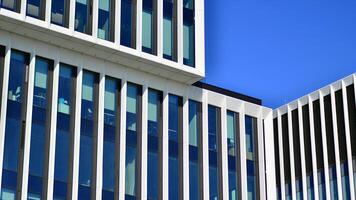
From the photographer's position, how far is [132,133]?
166ft

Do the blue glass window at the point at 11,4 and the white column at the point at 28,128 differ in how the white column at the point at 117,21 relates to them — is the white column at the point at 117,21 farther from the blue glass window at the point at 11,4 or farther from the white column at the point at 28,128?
the blue glass window at the point at 11,4

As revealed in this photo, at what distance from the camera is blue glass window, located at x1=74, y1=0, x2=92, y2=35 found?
1912 inches

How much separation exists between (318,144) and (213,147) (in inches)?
333

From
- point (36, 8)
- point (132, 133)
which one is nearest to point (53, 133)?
point (132, 133)

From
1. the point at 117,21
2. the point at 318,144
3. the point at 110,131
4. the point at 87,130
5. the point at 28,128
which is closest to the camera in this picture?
the point at 28,128

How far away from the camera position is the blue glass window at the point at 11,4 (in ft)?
150

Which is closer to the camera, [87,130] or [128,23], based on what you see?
[87,130]

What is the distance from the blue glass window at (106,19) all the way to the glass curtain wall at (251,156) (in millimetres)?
11542

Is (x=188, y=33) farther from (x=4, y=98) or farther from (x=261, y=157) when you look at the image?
(x=4, y=98)

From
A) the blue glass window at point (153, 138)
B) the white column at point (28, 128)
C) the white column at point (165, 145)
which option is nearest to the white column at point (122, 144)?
the blue glass window at point (153, 138)

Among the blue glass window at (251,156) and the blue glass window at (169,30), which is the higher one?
the blue glass window at (169,30)

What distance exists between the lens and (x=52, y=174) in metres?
46.4

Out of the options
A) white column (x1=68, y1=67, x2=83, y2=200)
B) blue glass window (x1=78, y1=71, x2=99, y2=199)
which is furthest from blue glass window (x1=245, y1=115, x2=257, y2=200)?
white column (x1=68, y1=67, x2=83, y2=200)

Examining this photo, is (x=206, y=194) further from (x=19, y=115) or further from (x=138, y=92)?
(x=19, y=115)
